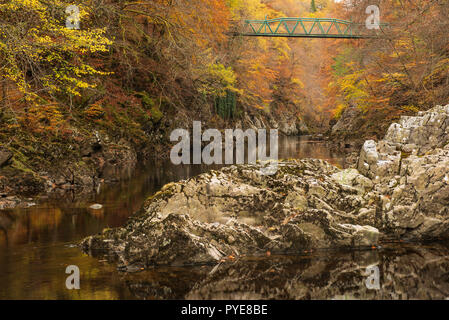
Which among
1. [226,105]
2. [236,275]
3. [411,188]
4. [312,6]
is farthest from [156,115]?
[312,6]

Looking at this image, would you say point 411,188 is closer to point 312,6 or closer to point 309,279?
point 309,279

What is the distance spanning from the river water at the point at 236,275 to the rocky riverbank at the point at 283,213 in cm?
30

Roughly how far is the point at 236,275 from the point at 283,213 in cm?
175

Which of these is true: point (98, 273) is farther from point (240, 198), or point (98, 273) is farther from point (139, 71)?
point (139, 71)

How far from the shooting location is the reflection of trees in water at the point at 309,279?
5.27 metres

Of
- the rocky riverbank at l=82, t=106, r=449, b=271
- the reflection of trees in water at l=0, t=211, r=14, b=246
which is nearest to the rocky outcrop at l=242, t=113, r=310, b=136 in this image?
the reflection of trees in water at l=0, t=211, r=14, b=246

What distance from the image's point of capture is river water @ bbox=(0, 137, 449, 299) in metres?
5.25

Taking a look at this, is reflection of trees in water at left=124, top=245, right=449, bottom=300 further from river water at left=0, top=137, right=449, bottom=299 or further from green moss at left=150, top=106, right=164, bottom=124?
green moss at left=150, top=106, right=164, bottom=124

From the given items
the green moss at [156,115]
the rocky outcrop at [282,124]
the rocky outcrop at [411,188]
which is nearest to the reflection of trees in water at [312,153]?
the green moss at [156,115]

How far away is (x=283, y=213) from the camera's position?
24.0ft

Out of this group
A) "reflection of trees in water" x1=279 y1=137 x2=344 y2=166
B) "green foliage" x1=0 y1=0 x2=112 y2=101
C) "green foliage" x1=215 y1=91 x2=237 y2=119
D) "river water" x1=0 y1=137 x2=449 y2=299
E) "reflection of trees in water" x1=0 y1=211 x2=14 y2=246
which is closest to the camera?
"river water" x1=0 y1=137 x2=449 y2=299

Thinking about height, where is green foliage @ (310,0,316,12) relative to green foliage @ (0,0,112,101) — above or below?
above

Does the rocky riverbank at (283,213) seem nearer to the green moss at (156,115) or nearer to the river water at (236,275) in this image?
the river water at (236,275)
